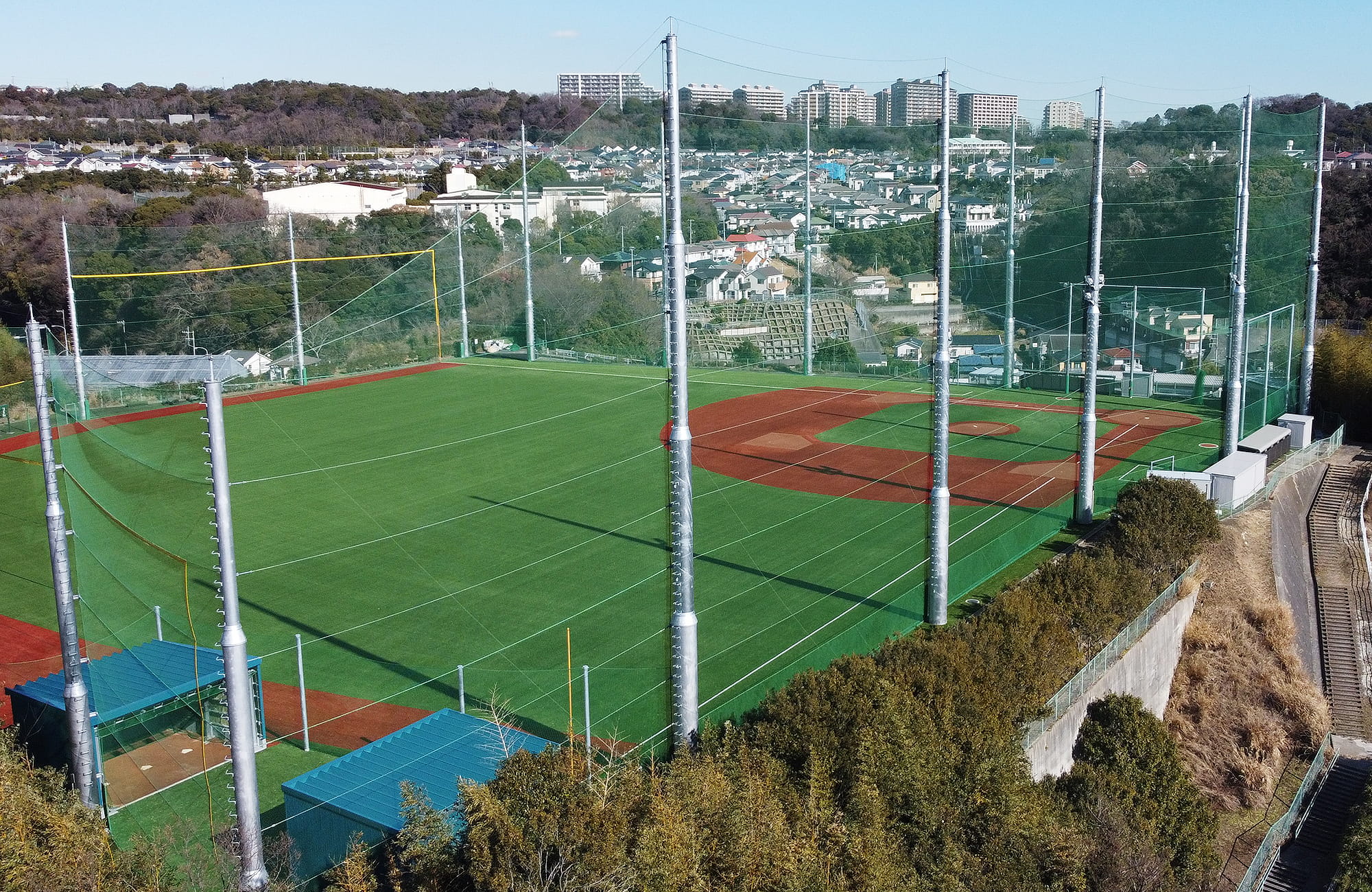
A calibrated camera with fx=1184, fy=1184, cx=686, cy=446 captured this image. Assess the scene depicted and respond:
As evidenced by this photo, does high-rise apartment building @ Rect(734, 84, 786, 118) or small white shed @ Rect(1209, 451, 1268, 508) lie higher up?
high-rise apartment building @ Rect(734, 84, 786, 118)

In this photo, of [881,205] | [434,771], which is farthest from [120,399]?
[434,771]

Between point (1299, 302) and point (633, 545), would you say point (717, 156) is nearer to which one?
point (633, 545)

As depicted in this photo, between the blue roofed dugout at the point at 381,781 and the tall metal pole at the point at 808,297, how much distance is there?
61.9 feet

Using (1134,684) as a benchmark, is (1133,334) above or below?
above

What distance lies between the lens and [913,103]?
58.9ft

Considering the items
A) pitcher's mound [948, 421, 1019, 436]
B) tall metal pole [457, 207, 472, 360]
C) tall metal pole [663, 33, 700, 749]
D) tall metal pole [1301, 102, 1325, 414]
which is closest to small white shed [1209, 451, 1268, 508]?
pitcher's mound [948, 421, 1019, 436]

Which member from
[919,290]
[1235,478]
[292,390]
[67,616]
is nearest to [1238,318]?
[1235,478]

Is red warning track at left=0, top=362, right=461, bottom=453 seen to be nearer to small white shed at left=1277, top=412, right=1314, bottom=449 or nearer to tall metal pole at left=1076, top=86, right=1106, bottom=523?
tall metal pole at left=1076, top=86, right=1106, bottom=523

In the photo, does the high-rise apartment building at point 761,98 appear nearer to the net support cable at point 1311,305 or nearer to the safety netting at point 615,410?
the safety netting at point 615,410

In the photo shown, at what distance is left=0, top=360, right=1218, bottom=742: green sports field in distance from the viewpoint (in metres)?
11.2

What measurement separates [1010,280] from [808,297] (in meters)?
5.14

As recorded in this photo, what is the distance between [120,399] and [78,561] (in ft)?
50.5

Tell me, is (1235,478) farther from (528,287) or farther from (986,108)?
(528,287)

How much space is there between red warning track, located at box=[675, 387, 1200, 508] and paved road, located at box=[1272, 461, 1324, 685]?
9.79 ft
